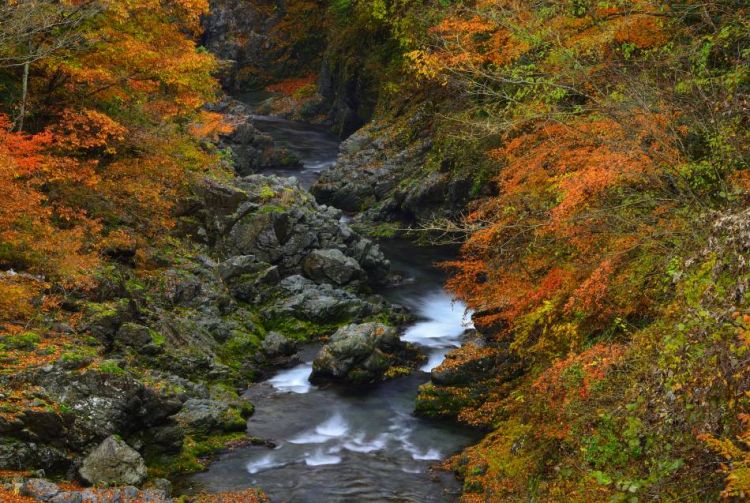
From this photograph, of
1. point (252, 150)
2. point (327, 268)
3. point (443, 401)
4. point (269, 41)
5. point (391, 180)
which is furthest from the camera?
point (269, 41)

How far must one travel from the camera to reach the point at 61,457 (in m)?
10.5

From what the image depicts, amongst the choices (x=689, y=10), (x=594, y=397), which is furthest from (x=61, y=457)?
(x=689, y=10)

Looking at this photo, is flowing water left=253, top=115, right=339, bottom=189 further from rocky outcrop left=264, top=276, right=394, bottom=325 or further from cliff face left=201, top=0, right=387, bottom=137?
rocky outcrop left=264, top=276, right=394, bottom=325

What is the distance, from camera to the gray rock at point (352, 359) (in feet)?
57.2

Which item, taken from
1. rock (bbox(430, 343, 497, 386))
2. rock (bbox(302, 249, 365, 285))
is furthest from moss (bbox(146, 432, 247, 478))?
rock (bbox(302, 249, 365, 285))

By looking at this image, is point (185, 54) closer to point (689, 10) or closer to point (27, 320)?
point (27, 320)

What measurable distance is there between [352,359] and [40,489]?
9460 mm

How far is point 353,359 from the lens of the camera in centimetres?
1756

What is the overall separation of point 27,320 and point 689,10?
13.4 meters

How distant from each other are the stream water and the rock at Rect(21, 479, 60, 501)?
131 inches

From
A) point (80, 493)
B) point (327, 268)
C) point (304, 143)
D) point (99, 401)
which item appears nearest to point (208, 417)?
point (99, 401)

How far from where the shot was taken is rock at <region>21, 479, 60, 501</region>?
8.90 meters

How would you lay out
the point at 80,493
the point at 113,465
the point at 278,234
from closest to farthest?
the point at 80,493 < the point at 113,465 < the point at 278,234

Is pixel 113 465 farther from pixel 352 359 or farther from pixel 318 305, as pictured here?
pixel 318 305
